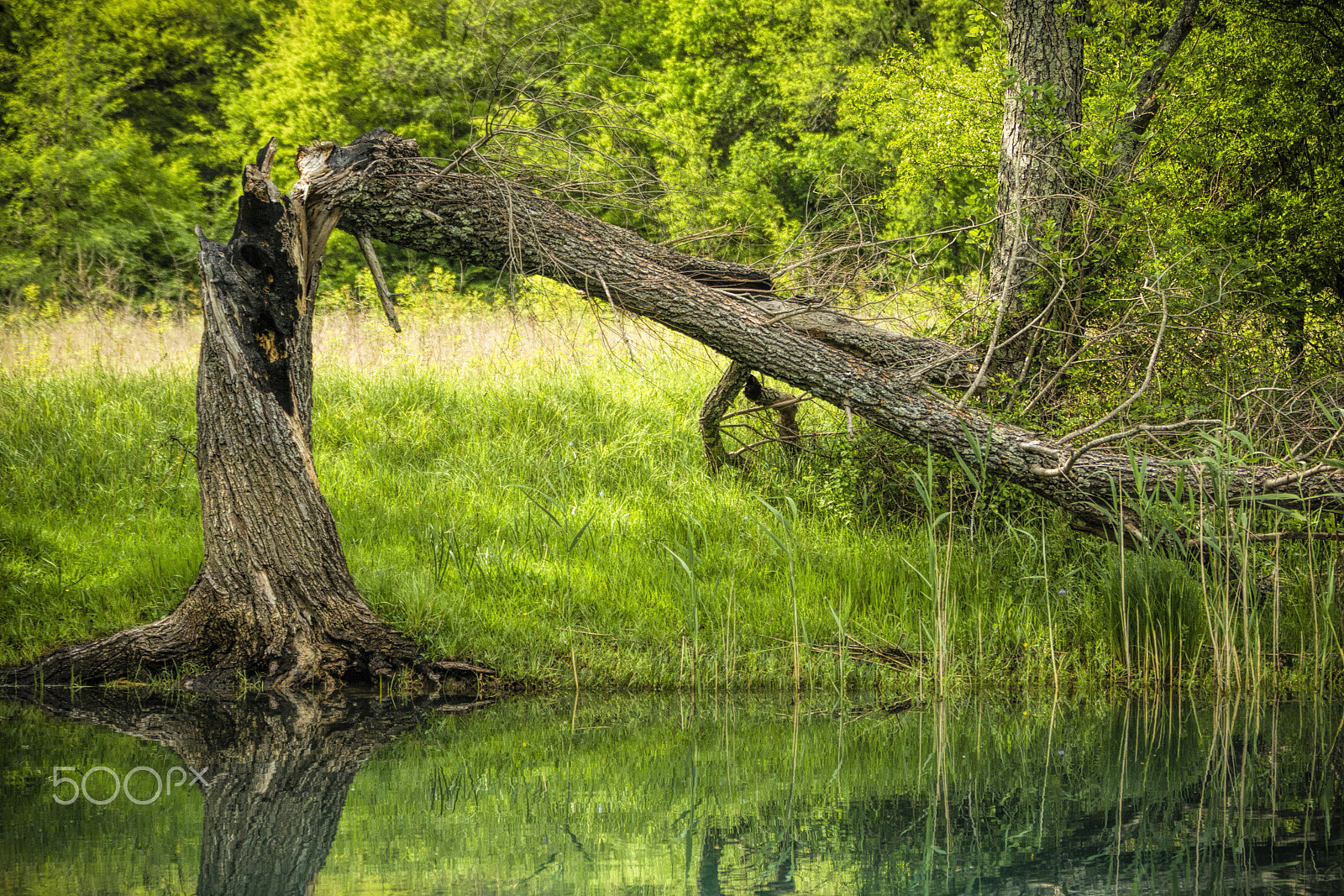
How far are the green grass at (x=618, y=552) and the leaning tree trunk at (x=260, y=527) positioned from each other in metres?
0.41

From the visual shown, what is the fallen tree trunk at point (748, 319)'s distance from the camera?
17.9 ft

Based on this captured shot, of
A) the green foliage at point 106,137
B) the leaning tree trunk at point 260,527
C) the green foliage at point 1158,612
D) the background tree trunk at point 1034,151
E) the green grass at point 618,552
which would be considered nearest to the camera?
the leaning tree trunk at point 260,527

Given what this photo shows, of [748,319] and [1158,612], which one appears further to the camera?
[748,319]

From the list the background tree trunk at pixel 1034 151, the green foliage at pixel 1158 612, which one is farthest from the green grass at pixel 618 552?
the background tree trunk at pixel 1034 151

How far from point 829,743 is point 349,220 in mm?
3962

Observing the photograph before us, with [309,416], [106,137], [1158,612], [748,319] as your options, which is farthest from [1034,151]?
[106,137]

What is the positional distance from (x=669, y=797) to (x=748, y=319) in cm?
325

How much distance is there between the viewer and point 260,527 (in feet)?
16.7

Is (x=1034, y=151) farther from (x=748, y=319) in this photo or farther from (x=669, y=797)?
(x=669, y=797)

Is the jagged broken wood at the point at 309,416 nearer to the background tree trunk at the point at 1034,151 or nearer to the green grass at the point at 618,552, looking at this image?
the green grass at the point at 618,552

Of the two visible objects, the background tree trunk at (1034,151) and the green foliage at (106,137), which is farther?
the green foliage at (106,137)

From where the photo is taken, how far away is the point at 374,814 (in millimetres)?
3342

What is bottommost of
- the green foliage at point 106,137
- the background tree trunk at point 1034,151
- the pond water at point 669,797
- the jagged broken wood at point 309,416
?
the pond water at point 669,797

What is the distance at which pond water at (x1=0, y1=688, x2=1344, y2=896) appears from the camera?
2.84 m
